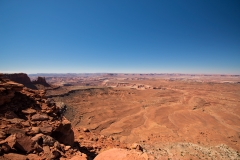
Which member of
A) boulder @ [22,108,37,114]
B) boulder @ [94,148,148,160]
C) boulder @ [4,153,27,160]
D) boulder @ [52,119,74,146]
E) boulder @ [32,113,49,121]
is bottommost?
boulder @ [94,148,148,160]

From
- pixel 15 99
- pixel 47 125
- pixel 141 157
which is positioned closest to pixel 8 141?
pixel 47 125

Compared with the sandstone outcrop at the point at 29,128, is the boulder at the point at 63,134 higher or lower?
lower

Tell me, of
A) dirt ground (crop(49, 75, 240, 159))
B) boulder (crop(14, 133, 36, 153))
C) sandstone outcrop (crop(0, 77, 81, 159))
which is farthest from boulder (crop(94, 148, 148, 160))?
dirt ground (crop(49, 75, 240, 159))

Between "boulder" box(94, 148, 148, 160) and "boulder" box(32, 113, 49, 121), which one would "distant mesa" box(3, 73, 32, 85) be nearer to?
"boulder" box(32, 113, 49, 121)

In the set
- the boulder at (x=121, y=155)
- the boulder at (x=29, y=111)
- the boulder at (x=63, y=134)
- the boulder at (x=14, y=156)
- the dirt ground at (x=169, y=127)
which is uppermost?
the boulder at (x=29, y=111)

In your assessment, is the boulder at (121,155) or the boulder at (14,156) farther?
the boulder at (121,155)

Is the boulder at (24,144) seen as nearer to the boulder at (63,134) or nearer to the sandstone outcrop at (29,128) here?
the sandstone outcrop at (29,128)

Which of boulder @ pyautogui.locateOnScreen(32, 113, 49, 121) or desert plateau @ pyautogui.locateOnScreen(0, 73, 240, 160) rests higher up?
boulder @ pyautogui.locateOnScreen(32, 113, 49, 121)

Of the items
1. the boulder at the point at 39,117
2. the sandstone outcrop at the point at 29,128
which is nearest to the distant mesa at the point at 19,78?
the sandstone outcrop at the point at 29,128

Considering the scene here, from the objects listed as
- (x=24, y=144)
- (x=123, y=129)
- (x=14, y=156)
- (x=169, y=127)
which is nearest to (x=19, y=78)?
(x=123, y=129)
